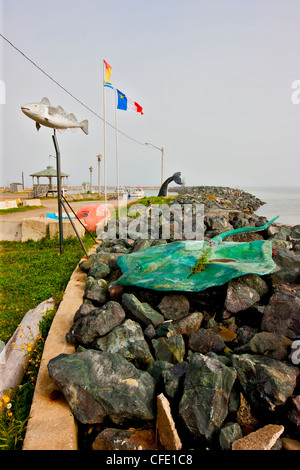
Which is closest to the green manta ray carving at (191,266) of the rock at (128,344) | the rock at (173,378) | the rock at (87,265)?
the rock at (128,344)

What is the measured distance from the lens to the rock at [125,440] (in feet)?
6.04

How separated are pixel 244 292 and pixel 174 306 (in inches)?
33.8

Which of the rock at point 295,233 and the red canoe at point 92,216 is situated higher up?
the red canoe at point 92,216

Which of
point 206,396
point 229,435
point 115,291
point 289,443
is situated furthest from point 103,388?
point 115,291

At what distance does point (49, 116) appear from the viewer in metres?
5.93

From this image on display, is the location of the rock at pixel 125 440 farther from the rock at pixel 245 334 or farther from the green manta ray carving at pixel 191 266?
the green manta ray carving at pixel 191 266

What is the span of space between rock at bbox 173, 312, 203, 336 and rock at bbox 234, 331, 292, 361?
22.4 inches

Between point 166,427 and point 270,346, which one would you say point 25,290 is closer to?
point 166,427

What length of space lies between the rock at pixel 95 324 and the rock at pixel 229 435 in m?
1.40
